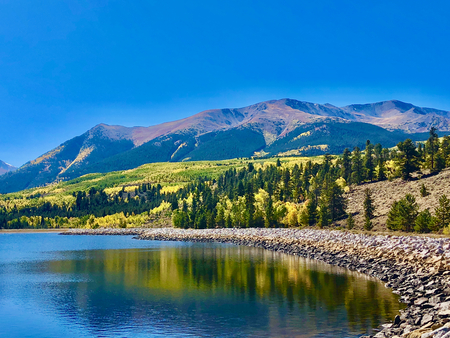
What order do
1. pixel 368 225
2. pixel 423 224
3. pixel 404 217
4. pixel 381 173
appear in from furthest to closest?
pixel 381 173 < pixel 368 225 < pixel 404 217 < pixel 423 224

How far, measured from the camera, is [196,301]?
34219mm

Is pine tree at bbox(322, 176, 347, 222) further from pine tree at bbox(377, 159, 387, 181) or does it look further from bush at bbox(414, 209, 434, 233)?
bush at bbox(414, 209, 434, 233)

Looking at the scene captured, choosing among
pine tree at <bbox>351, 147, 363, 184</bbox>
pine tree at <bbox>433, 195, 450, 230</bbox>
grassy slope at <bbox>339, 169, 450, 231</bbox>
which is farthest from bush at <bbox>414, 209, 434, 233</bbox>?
pine tree at <bbox>351, 147, 363, 184</bbox>

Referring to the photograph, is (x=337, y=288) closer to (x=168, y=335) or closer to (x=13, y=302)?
(x=168, y=335)

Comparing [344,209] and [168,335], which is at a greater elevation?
[344,209]

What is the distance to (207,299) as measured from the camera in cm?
3494

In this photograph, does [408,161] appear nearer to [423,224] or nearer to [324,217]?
[324,217]

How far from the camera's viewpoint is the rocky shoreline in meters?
21.3

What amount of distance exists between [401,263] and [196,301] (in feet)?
68.1

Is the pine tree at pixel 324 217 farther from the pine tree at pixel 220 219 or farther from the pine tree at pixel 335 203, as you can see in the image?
the pine tree at pixel 220 219

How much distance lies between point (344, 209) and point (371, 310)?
62440 mm

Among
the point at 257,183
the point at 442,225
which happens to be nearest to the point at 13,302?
the point at 442,225

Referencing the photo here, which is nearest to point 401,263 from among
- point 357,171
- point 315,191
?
point 315,191

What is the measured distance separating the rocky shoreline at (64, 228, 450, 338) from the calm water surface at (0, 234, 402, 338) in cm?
193
